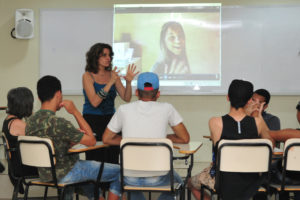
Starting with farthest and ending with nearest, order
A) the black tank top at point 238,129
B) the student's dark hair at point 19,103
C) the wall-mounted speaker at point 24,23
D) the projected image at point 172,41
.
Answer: the wall-mounted speaker at point 24,23 → the projected image at point 172,41 → the student's dark hair at point 19,103 → the black tank top at point 238,129

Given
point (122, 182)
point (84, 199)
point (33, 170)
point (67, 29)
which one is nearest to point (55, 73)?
point (67, 29)

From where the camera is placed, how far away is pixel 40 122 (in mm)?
2564

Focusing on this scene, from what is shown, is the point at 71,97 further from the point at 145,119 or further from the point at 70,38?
the point at 145,119

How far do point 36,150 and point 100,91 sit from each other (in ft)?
3.26

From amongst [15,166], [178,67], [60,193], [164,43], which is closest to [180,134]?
[60,193]

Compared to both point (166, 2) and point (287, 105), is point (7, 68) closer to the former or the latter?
point (166, 2)

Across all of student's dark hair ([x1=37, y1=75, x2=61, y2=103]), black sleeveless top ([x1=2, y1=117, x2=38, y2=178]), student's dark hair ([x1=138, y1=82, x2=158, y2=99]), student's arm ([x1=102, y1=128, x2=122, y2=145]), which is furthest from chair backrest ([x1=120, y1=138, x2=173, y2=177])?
black sleeveless top ([x1=2, y1=117, x2=38, y2=178])

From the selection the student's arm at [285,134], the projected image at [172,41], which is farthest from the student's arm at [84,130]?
the projected image at [172,41]

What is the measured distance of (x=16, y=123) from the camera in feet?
9.71

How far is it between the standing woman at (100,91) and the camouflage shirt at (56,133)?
0.74 metres

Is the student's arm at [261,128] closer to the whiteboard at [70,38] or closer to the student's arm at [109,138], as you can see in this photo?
the student's arm at [109,138]

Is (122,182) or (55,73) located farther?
(55,73)

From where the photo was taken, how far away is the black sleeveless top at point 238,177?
2379mm

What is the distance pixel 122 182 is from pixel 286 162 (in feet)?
3.35
